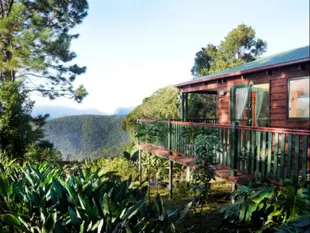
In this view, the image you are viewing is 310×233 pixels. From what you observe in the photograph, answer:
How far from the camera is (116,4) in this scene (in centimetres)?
994

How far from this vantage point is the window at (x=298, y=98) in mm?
5793

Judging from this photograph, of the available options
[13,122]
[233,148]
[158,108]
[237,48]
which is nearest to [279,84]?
[233,148]

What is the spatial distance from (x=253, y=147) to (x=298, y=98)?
2822 millimetres

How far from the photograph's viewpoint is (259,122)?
7.01m

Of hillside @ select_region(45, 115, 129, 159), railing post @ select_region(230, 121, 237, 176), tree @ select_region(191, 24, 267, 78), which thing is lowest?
hillside @ select_region(45, 115, 129, 159)

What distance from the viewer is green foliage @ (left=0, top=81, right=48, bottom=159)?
8.15 meters

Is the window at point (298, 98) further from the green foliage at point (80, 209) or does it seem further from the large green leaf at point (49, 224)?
the large green leaf at point (49, 224)

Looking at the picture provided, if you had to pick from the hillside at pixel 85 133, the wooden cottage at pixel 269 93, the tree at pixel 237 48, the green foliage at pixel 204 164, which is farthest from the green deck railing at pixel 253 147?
the tree at pixel 237 48

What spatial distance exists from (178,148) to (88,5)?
10061 mm

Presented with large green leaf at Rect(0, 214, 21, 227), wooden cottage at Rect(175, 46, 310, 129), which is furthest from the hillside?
large green leaf at Rect(0, 214, 21, 227)

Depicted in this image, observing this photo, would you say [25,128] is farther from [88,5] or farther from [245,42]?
[245,42]

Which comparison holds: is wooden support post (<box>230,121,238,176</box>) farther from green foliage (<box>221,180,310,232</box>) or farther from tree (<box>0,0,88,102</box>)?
tree (<box>0,0,88,102</box>)

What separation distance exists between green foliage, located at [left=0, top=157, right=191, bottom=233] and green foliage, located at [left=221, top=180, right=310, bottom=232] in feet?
3.97

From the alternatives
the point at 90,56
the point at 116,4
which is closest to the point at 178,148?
the point at 116,4
